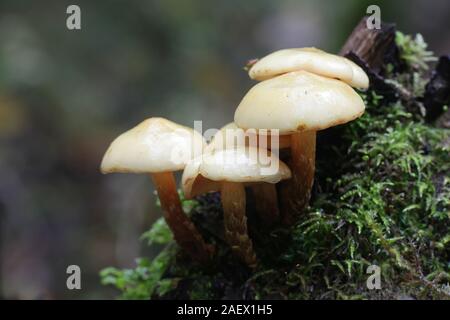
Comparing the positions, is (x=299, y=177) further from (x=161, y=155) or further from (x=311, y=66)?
(x=161, y=155)

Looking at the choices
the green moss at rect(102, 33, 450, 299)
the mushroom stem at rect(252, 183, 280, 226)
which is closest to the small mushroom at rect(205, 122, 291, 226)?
the mushroom stem at rect(252, 183, 280, 226)

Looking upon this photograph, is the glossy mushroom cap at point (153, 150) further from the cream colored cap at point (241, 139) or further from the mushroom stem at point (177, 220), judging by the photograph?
the mushroom stem at point (177, 220)

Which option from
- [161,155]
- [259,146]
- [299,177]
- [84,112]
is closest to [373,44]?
[299,177]

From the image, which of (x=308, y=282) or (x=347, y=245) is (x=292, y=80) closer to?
(x=347, y=245)

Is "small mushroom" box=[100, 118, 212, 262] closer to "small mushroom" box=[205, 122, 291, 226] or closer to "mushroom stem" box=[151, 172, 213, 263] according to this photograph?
"mushroom stem" box=[151, 172, 213, 263]

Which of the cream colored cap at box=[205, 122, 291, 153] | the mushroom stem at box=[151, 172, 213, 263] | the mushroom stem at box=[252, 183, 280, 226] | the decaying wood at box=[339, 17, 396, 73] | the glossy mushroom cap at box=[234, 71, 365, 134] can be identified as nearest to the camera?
the glossy mushroom cap at box=[234, 71, 365, 134]

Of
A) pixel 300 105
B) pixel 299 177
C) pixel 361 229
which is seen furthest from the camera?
pixel 299 177
